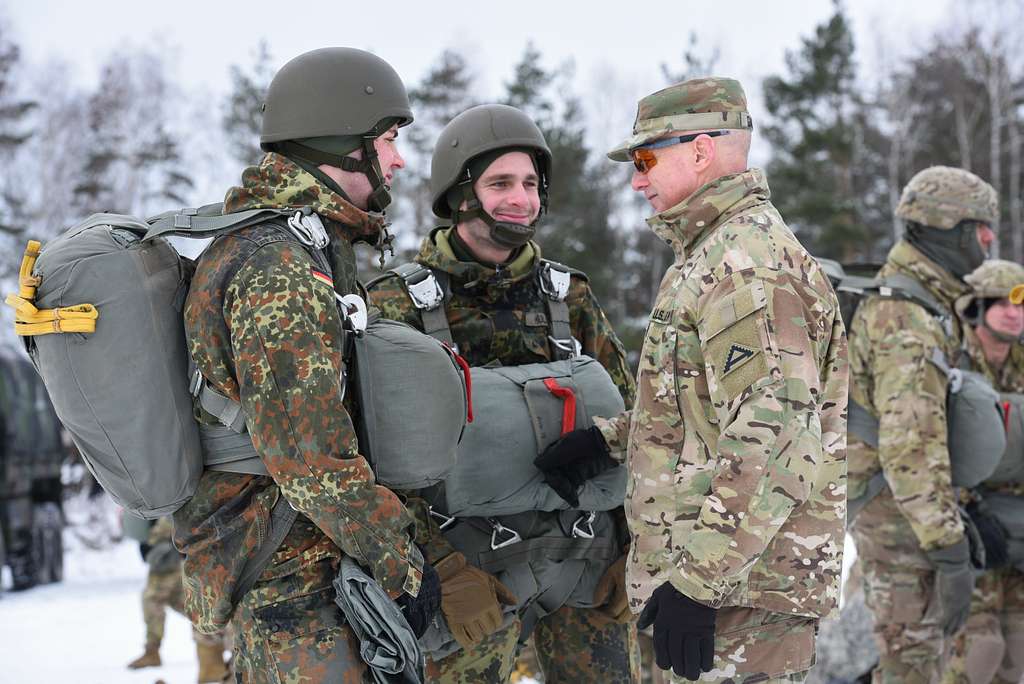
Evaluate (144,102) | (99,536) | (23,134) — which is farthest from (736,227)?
(144,102)

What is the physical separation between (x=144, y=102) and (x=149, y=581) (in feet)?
69.1

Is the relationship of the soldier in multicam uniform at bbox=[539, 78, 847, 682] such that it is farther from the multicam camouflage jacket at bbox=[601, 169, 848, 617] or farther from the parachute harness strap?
the parachute harness strap

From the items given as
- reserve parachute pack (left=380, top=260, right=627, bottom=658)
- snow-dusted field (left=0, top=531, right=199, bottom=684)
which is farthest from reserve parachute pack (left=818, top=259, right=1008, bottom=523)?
snow-dusted field (left=0, top=531, right=199, bottom=684)

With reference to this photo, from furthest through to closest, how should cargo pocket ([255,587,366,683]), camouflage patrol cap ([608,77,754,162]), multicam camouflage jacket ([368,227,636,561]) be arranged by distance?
multicam camouflage jacket ([368,227,636,561]), camouflage patrol cap ([608,77,754,162]), cargo pocket ([255,587,366,683])

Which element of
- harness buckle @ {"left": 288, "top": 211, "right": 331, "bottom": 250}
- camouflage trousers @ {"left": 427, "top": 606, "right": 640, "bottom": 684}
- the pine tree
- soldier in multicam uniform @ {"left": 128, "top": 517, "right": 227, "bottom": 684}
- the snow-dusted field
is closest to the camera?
harness buckle @ {"left": 288, "top": 211, "right": 331, "bottom": 250}

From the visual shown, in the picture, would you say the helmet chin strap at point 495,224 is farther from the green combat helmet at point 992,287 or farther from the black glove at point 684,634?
the green combat helmet at point 992,287

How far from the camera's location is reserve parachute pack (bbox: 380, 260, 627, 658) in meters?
3.36

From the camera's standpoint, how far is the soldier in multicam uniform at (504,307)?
345 cm

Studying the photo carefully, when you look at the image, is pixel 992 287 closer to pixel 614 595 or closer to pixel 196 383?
pixel 614 595

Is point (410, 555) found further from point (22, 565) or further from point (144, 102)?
point (144, 102)

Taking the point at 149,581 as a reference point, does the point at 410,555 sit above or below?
above

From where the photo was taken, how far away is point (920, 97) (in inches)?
1040

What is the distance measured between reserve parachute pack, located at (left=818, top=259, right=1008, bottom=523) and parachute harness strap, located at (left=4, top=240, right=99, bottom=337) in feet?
10.7

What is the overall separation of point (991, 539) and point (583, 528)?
251 centimetres
